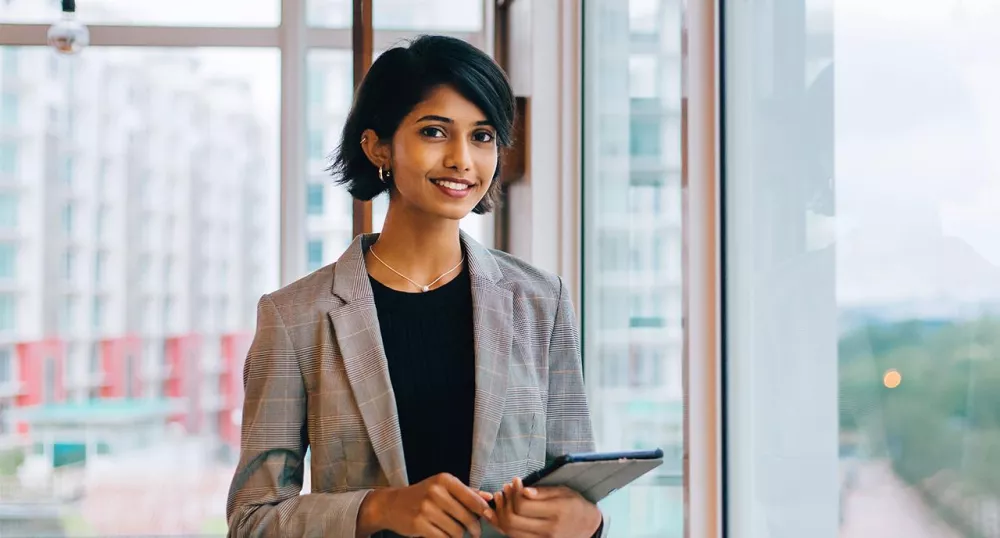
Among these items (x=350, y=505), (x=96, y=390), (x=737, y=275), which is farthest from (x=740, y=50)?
(x=96, y=390)

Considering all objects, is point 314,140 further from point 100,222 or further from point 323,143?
point 100,222

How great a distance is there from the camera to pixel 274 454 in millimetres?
1314

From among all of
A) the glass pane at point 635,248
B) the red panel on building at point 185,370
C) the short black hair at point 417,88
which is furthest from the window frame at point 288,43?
the short black hair at point 417,88

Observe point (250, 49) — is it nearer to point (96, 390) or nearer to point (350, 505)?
point (96, 390)

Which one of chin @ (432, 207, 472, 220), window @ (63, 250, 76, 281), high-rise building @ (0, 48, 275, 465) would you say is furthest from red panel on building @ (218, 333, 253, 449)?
chin @ (432, 207, 472, 220)

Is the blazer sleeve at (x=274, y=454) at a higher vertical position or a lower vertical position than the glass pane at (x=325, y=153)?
lower

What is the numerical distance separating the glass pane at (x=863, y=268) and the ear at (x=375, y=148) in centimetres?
56

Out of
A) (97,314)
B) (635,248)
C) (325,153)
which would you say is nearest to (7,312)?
(97,314)

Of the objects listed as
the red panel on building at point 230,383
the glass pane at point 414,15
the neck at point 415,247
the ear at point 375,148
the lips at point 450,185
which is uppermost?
the glass pane at point 414,15

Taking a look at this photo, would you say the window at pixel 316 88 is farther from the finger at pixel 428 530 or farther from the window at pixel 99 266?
the finger at pixel 428 530

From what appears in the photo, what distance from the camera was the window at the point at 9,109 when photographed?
409 cm

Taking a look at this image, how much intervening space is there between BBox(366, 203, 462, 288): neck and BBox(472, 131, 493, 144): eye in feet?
0.43

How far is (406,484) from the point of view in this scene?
129 cm

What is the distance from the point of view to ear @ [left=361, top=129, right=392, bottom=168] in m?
1.43
